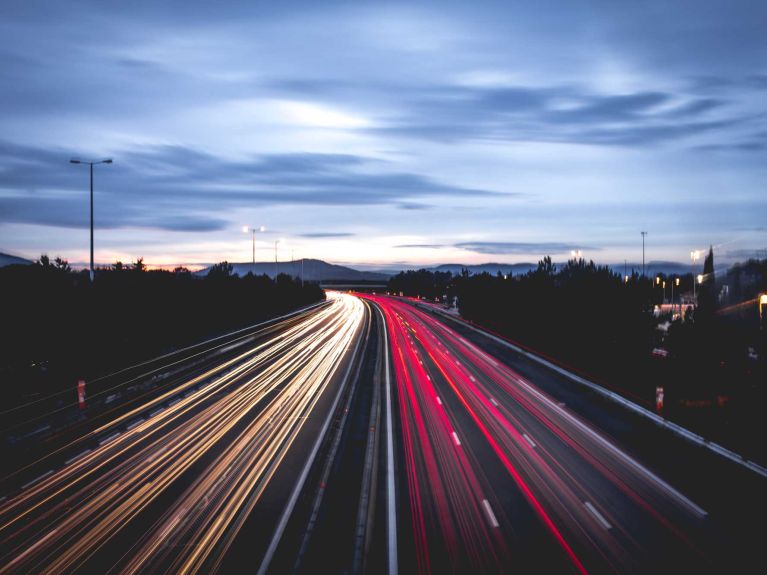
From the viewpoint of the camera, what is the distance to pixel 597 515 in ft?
45.0

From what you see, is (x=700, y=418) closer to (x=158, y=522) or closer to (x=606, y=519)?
(x=606, y=519)

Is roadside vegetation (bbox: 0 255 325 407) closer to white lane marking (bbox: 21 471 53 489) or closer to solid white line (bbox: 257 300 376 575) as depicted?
white lane marking (bbox: 21 471 53 489)

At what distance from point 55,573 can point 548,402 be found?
66.9ft

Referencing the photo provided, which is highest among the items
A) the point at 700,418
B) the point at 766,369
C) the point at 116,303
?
the point at 116,303

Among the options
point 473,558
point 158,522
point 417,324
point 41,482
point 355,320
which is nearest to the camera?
point 473,558

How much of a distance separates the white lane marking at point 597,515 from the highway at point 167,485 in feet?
23.9

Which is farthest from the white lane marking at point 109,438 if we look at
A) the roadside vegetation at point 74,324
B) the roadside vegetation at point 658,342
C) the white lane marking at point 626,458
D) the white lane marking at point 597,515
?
the roadside vegetation at point 658,342

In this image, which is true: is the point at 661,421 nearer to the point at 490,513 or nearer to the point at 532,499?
the point at 532,499

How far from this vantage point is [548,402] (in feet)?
86.6

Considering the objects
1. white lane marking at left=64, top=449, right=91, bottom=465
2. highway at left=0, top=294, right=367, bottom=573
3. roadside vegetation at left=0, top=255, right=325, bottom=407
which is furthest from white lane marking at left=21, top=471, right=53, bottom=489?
roadside vegetation at left=0, top=255, right=325, bottom=407

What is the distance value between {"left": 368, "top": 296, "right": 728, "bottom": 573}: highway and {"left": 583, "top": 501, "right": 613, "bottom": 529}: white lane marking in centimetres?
2

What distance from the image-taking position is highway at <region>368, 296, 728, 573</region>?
461 inches

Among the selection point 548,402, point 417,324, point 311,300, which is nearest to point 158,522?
point 548,402

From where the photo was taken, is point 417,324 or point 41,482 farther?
point 417,324
